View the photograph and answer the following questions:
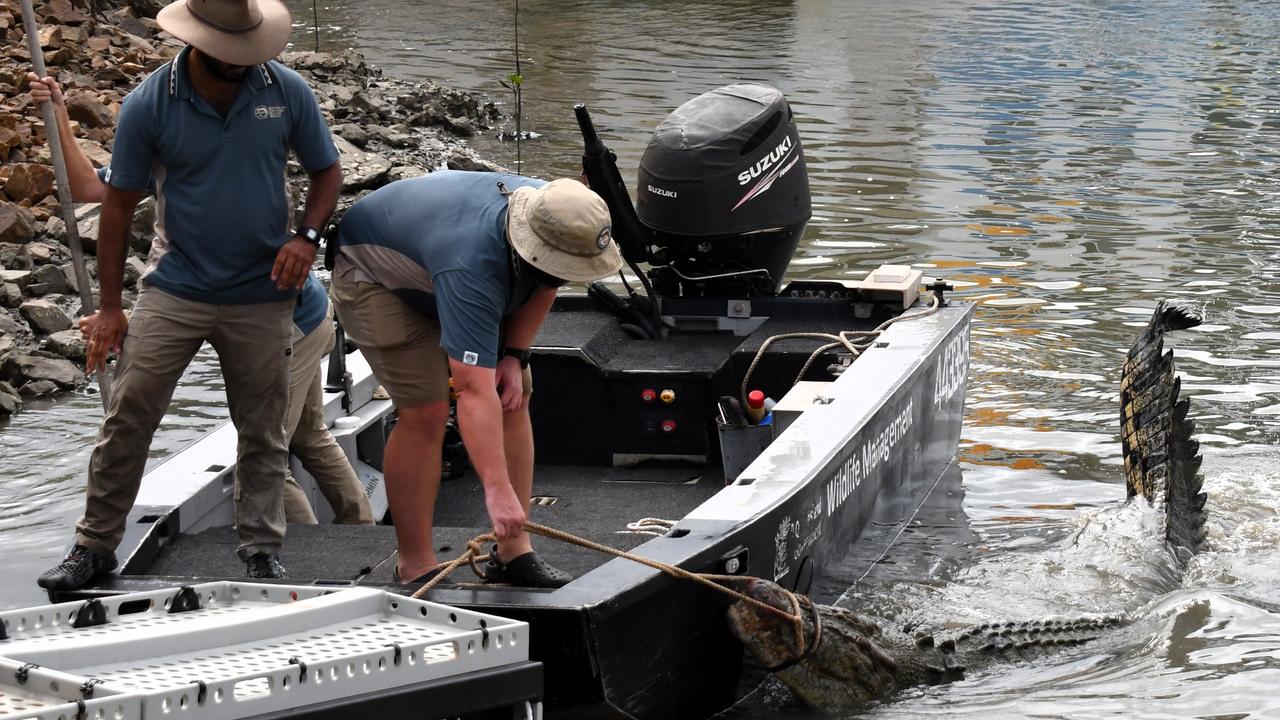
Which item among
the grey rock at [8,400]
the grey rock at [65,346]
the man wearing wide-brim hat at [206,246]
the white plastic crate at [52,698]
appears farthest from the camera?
the grey rock at [65,346]

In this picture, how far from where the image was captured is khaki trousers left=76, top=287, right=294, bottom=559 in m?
4.41

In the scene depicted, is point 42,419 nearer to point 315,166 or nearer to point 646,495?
point 646,495

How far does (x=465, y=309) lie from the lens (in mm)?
4039

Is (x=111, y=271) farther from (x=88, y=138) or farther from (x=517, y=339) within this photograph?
(x=88, y=138)

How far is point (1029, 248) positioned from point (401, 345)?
8249 mm

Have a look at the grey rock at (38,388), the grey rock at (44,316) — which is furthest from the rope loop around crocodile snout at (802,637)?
the grey rock at (44,316)

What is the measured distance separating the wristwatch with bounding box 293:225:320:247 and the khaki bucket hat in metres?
0.66

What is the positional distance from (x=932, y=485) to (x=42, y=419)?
14.2 ft

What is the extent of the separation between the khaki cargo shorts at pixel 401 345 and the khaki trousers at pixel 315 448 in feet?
2.22

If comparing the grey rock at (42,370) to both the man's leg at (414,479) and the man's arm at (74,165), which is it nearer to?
the man's arm at (74,165)

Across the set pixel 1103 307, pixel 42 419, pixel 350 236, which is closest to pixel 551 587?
pixel 350 236

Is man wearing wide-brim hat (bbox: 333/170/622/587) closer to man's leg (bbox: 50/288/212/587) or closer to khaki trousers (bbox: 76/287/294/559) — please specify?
khaki trousers (bbox: 76/287/294/559)

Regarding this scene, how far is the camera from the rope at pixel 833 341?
622 centimetres

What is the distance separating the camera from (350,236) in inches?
179
